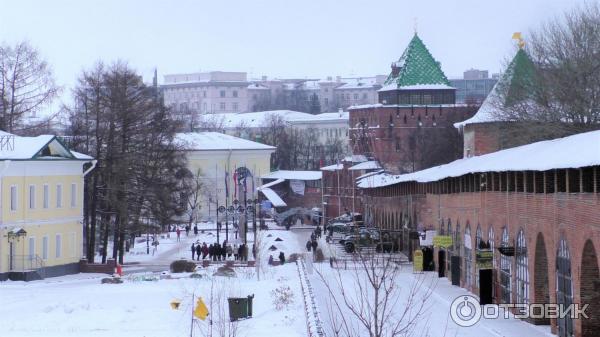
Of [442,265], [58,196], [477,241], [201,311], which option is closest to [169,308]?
[201,311]

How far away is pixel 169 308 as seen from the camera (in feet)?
109

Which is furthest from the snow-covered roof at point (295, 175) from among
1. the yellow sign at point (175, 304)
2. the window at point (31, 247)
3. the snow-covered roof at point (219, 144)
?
the yellow sign at point (175, 304)

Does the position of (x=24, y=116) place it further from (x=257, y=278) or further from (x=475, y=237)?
(x=475, y=237)

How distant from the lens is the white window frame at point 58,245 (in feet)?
168

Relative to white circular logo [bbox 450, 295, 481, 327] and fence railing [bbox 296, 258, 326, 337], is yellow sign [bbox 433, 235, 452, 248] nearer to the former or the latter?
fence railing [bbox 296, 258, 326, 337]

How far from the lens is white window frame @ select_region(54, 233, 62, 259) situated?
168 ft

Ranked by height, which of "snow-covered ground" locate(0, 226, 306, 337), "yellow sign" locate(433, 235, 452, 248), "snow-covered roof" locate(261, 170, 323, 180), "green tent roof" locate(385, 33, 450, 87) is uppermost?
"green tent roof" locate(385, 33, 450, 87)

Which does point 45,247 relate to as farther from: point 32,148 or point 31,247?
point 32,148

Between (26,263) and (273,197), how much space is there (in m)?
60.3

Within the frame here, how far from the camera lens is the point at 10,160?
155ft

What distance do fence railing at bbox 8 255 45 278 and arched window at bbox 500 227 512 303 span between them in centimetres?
2100

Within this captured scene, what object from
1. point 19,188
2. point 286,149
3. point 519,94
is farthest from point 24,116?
point 286,149

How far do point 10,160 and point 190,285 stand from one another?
35.4 ft

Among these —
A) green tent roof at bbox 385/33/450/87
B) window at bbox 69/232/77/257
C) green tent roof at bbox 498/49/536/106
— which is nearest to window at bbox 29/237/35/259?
window at bbox 69/232/77/257
